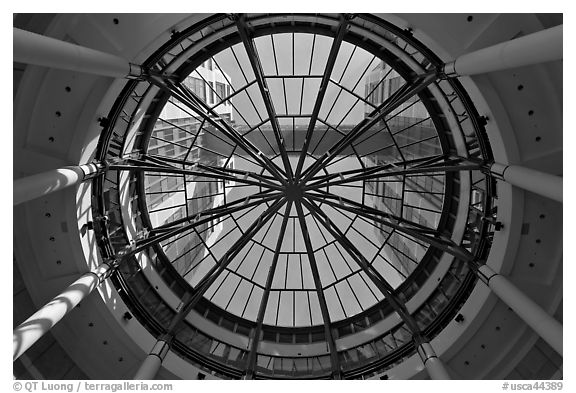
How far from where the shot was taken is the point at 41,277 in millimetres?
17891

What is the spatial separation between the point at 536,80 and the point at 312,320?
54.2ft

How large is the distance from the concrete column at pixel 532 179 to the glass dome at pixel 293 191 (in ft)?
4.72

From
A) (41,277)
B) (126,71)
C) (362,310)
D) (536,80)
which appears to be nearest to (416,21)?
(536,80)

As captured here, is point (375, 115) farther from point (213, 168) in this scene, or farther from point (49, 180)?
point (49, 180)

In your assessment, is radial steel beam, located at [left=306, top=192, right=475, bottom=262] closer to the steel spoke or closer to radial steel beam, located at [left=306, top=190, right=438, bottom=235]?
radial steel beam, located at [left=306, top=190, right=438, bottom=235]

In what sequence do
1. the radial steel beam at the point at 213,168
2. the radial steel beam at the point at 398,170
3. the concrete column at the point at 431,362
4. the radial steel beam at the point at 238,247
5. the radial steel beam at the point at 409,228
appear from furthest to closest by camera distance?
the radial steel beam at the point at 213,168 → the radial steel beam at the point at 238,247 → the radial steel beam at the point at 409,228 → the radial steel beam at the point at 398,170 → the concrete column at the point at 431,362

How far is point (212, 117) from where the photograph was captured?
19391 millimetres

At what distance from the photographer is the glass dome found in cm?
1862

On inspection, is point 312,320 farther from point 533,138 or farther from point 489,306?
point 533,138

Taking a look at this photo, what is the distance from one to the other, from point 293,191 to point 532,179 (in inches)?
371

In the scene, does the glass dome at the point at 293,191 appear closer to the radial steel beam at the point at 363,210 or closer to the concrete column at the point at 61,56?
the radial steel beam at the point at 363,210

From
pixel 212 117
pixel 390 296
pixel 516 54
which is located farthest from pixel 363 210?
pixel 516 54

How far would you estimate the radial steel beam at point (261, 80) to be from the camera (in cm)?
1661

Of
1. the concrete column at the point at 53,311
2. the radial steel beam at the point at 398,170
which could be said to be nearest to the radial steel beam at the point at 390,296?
the radial steel beam at the point at 398,170
